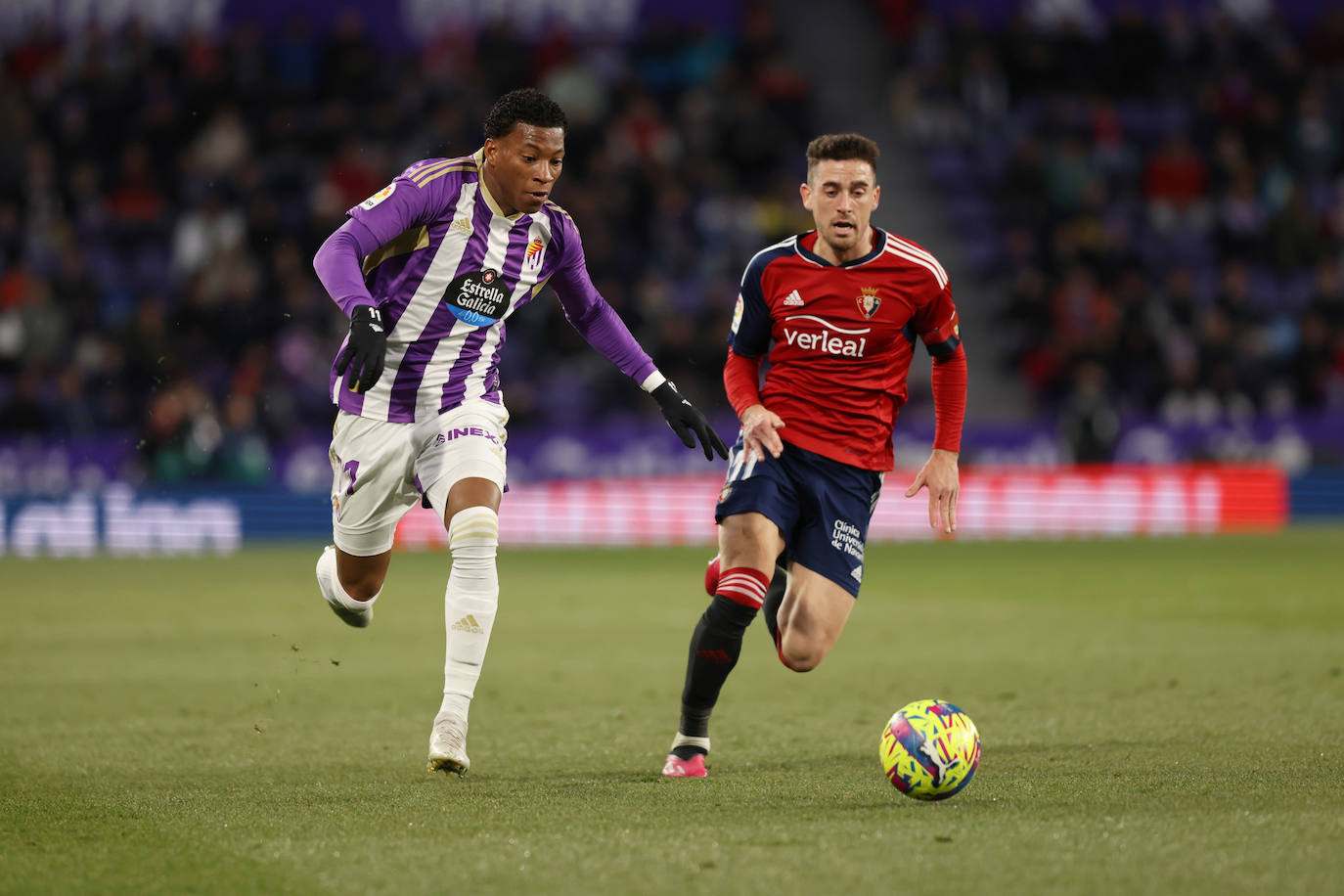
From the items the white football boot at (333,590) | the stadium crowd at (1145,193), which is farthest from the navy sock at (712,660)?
the stadium crowd at (1145,193)

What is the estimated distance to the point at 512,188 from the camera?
614cm

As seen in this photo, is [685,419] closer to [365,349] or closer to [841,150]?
[841,150]

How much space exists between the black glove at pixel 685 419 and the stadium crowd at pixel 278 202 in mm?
11630

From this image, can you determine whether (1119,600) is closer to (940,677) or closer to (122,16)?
(940,677)

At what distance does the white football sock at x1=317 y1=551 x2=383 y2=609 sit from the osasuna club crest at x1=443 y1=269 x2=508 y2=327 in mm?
1277

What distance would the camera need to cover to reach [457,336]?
6.30 meters

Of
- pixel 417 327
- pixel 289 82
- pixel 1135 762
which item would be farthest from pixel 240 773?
pixel 289 82

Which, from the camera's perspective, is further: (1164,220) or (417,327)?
(1164,220)

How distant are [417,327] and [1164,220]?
1837cm

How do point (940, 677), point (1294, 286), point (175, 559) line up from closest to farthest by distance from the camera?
point (940, 677)
point (175, 559)
point (1294, 286)

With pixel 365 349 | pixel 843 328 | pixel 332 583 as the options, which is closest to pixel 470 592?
pixel 365 349

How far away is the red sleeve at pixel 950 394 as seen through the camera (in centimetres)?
646

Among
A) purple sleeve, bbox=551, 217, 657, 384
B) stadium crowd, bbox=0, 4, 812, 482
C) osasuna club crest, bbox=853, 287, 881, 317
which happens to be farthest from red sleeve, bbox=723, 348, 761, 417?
stadium crowd, bbox=0, 4, 812, 482

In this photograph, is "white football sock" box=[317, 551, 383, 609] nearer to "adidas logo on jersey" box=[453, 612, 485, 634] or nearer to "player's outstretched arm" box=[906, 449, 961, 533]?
"adidas logo on jersey" box=[453, 612, 485, 634]
